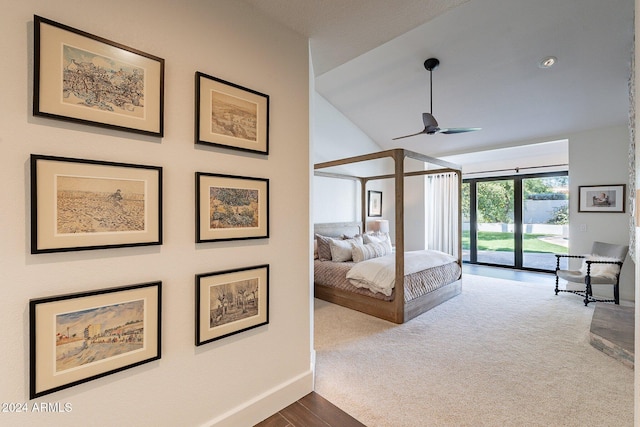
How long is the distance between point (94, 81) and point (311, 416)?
2.17m

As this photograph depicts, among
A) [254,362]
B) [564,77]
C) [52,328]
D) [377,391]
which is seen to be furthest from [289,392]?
[564,77]

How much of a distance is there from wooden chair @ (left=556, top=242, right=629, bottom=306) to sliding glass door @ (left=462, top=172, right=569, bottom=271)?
1792 millimetres

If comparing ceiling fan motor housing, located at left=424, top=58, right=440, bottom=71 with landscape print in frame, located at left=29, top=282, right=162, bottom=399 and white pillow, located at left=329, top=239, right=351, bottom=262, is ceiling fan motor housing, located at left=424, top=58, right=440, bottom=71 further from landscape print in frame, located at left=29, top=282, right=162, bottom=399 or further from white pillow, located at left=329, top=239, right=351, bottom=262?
landscape print in frame, located at left=29, top=282, right=162, bottom=399

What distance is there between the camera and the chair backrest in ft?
13.3

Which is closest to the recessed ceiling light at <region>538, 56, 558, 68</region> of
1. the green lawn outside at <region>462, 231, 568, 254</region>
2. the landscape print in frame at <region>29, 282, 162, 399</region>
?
the green lawn outside at <region>462, 231, 568, 254</region>

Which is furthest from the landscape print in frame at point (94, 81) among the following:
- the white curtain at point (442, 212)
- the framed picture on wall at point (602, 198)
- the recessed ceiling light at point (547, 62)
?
the white curtain at point (442, 212)

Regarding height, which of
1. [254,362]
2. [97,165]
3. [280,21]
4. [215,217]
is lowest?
[254,362]

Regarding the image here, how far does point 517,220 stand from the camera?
6402 millimetres

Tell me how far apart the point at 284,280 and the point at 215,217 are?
2.18 feet

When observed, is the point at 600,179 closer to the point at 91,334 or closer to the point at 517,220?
the point at 517,220

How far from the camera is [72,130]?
3.80 feet

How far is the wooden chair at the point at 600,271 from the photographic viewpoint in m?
3.86

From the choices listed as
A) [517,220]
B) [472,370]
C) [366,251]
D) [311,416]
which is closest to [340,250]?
[366,251]

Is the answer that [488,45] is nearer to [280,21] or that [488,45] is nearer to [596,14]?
[596,14]
